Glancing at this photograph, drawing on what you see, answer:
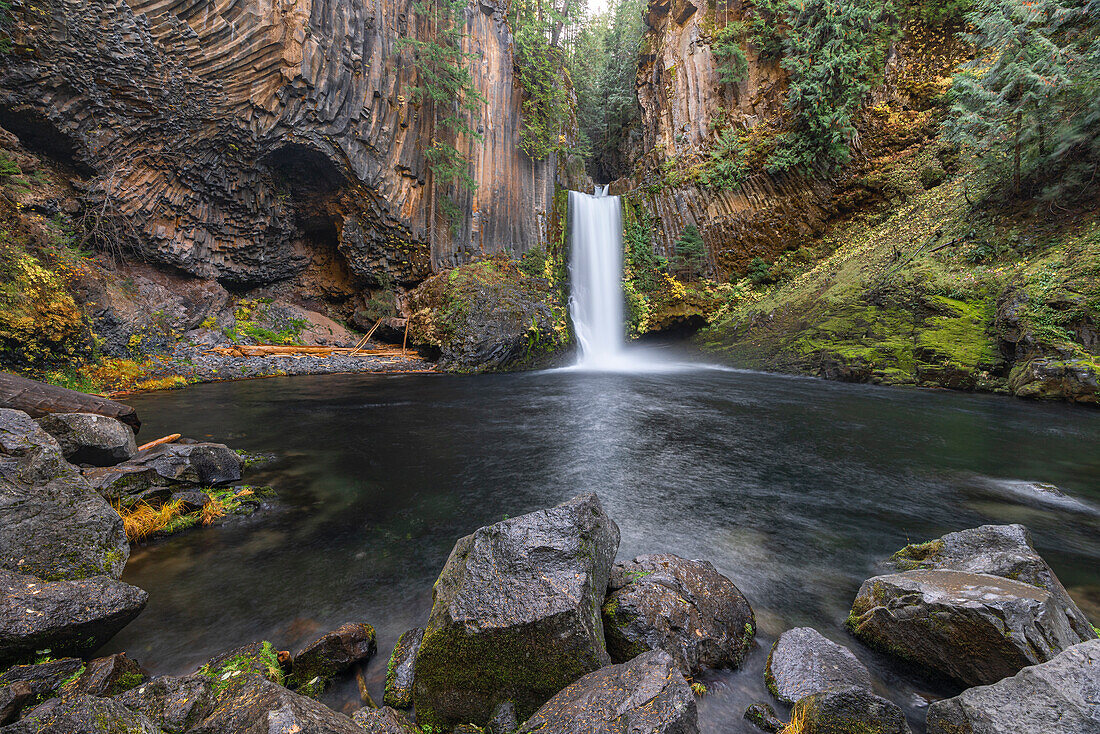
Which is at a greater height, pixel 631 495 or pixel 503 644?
pixel 503 644

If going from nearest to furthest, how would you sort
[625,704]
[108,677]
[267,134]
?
1. [625,704]
2. [108,677]
3. [267,134]

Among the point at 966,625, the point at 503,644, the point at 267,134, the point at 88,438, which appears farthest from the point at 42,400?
the point at 267,134

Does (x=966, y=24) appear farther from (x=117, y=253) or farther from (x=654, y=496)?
(x=117, y=253)

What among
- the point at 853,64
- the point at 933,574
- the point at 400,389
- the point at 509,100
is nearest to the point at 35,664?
the point at 933,574

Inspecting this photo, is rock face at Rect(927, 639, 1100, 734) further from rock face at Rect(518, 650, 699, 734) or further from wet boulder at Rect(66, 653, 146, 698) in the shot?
wet boulder at Rect(66, 653, 146, 698)

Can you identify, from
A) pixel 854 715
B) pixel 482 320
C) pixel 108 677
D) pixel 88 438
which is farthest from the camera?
pixel 482 320

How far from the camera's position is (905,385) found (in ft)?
36.4

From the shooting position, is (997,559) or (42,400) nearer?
(997,559)

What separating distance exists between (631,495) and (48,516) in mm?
4984

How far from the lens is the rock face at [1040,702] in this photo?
1472 millimetres

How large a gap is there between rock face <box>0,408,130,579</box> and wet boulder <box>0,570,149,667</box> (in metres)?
0.29

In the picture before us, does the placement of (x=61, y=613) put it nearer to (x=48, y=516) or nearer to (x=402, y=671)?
(x=48, y=516)

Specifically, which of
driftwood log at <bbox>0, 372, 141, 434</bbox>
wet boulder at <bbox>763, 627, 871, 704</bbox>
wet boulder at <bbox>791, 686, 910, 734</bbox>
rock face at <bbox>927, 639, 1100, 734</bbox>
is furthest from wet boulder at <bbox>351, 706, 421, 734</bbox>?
driftwood log at <bbox>0, 372, 141, 434</bbox>

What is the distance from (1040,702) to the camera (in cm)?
154
